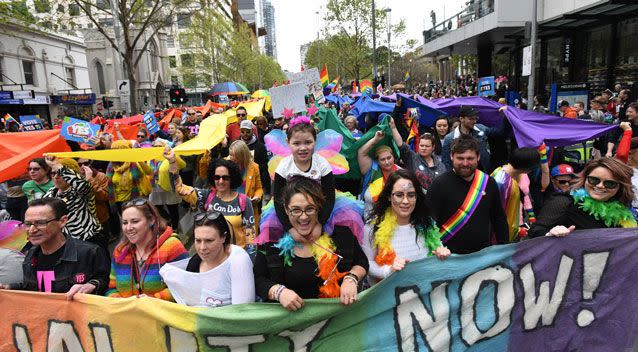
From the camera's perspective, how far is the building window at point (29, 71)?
27.1 metres

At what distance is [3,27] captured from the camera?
71.9 ft

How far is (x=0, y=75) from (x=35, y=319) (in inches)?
1089

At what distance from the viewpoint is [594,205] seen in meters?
2.79

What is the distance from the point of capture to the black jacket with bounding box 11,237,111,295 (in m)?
2.81

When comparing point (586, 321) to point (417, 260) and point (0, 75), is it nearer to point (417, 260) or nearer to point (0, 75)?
point (417, 260)

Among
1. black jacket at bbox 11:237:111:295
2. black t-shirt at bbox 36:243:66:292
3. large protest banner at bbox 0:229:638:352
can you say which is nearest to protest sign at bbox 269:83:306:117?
black jacket at bbox 11:237:111:295

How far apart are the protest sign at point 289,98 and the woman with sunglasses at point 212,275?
282 cm

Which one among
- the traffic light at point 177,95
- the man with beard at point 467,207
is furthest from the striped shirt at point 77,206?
the traffic light at point 177,95

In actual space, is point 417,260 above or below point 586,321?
above

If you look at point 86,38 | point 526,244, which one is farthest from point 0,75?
point 526,244

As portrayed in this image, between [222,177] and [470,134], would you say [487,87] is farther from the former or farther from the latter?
[222,177]

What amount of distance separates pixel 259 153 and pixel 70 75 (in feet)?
105

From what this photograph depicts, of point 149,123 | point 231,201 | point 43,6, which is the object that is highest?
point 43,6

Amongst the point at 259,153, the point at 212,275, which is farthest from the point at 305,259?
the point at 259,153
